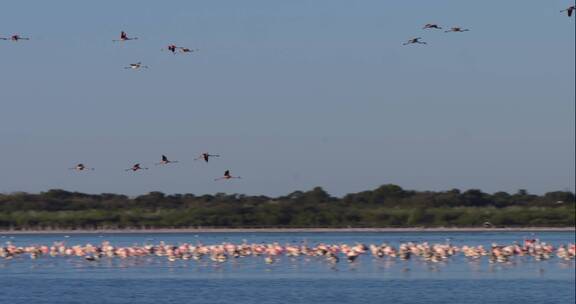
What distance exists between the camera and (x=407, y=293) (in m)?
50.8

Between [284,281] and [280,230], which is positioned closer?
[284,281]

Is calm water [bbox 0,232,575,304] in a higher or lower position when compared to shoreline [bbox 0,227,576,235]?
lower

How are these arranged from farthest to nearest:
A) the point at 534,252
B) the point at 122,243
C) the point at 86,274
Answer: the point at 122,243 < the point at 534,252 < the point at 86,274

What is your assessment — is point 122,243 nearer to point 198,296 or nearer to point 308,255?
point 308,255

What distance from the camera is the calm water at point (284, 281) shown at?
1969 inches

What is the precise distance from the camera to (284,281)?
5491 centimetres

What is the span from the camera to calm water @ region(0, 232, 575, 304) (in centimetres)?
5000

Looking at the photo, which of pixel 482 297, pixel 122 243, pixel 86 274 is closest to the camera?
pixel 482 297

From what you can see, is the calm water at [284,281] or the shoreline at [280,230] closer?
the calm water at [284,281]

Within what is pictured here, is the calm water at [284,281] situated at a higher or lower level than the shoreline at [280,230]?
lower

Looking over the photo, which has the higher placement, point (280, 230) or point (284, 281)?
point (280, 230)

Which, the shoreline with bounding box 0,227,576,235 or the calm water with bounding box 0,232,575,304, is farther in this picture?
the shoreline with bounding box 0,227,576,235

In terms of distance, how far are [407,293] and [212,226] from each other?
172 feet

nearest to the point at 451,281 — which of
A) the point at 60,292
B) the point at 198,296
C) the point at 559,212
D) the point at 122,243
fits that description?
the point at 198,296
